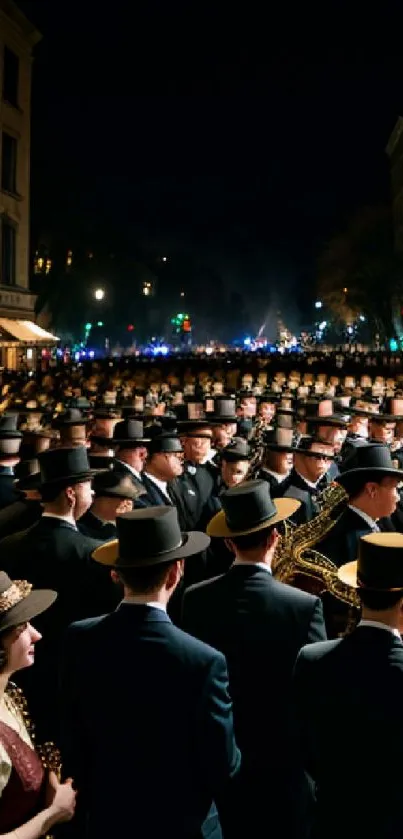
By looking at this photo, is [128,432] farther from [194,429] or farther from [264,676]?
[264,676]

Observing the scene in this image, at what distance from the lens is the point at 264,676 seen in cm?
391

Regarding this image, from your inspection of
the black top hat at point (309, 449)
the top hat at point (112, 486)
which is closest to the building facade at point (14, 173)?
the black top hat at point (309, 449)

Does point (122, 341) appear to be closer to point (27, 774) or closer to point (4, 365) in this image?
point (4, 365)

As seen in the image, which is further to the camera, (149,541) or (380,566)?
(149,541)

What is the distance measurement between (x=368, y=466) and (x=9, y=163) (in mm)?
33645

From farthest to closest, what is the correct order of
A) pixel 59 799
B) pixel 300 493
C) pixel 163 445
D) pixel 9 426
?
pixel 9 426 < pixel 163 445 < pixel 300 493 < pixel 59 799

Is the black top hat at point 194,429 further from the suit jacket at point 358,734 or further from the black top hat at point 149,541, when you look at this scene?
the suit jacket at point 358,734

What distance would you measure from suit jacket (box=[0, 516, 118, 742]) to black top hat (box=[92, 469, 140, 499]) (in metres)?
1.05

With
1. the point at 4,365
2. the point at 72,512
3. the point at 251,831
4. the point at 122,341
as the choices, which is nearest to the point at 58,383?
the point at 4,365

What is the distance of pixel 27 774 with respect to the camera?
9.63 ft

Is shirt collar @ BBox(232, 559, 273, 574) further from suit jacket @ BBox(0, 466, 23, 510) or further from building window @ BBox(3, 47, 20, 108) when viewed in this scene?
building window @ BBox(3, 47, 20, 108)

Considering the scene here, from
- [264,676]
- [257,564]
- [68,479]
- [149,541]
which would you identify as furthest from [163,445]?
[149,541]

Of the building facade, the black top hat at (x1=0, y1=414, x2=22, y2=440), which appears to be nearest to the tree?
the building facade

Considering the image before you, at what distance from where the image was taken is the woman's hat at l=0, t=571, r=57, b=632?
10.6 feet
